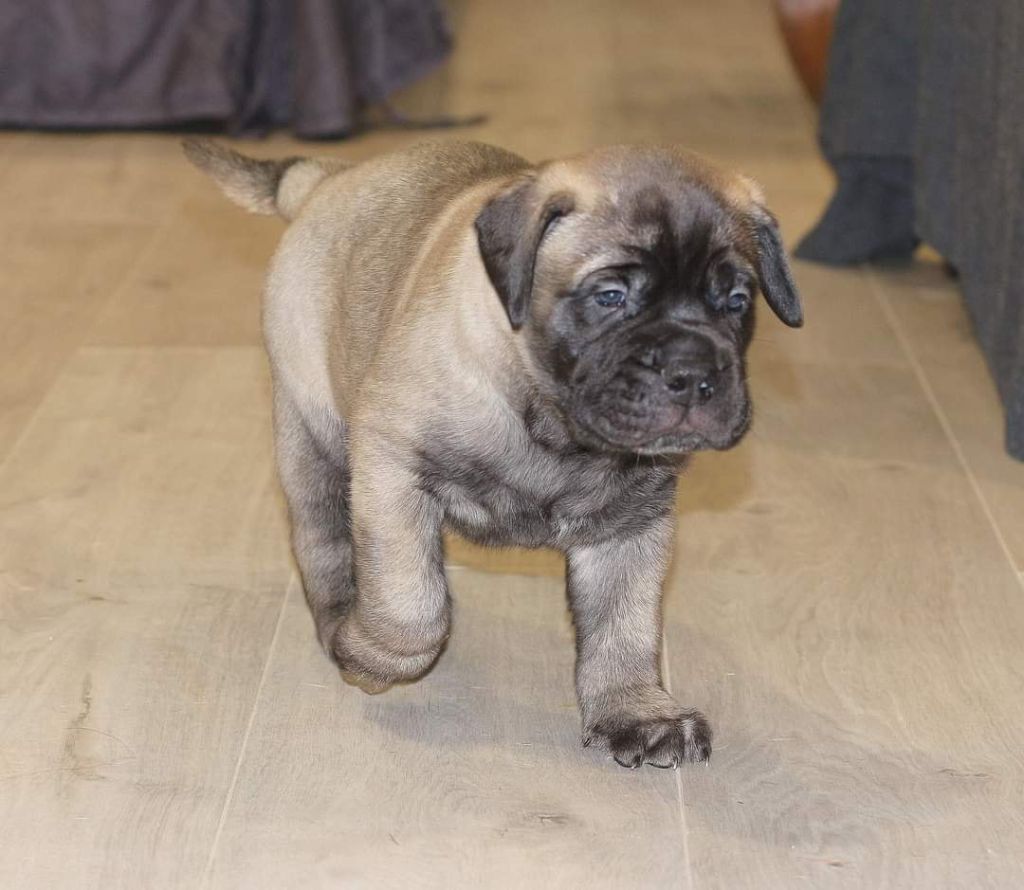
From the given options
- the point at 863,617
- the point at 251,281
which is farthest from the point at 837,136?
the point at 863,617

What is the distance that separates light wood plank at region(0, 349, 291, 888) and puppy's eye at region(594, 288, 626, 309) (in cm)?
94

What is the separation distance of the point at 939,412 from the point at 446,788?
6.54ft

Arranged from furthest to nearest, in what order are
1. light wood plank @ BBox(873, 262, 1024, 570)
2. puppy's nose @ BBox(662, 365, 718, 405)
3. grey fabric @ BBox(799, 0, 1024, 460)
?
1. grey fabric @ BBox(799, 0, 1024, 460)
2. light wood plank @ BBox(873, 262, 1024, 570)
3. puppy's nose @ BBox(662, 365, 718, 405)

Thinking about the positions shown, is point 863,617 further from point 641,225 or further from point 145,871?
point 145,871

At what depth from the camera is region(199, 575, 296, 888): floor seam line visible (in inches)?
87.5

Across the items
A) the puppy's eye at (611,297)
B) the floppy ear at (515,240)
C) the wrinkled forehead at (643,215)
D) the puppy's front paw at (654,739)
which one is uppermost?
the wrinkled forehead at (643,215)

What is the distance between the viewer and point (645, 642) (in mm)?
2566

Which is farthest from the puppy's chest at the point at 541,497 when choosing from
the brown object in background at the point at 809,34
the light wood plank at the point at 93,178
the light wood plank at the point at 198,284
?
the brown object in background at the point at 809,34

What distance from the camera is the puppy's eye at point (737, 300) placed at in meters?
2.29

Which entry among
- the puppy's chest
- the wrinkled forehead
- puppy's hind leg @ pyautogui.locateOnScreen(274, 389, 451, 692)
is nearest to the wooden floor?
puppy's hind leg @ pyautogui.locateOnScreen(274, 389, 451, 692)

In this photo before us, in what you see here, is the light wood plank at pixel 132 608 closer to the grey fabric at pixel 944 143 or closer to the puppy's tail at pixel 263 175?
the puppy's tail at pixel 263 175

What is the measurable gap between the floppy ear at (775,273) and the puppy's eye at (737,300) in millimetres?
79

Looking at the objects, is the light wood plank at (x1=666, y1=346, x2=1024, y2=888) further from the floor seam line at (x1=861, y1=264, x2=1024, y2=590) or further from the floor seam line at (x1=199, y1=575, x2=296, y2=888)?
the floor seam line at (x1=199, y1=575, x2=296, y2=888)

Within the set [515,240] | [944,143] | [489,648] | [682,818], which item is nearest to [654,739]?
[682,818]
